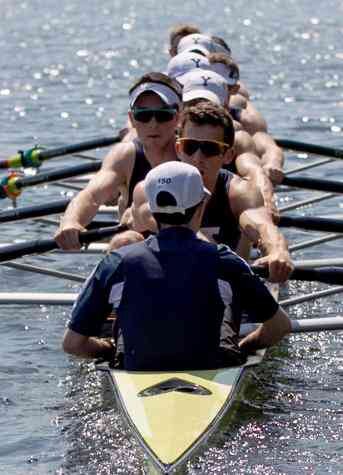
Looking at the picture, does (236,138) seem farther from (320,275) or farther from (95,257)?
(320,275)

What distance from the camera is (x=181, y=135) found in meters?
8.60

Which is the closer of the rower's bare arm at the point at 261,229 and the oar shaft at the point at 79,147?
the rower's bare arm at the point at 261,229

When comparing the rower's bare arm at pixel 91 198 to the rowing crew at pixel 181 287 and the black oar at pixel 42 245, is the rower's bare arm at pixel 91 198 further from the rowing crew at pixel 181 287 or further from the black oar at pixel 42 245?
the rowing crew at pixel 181 287

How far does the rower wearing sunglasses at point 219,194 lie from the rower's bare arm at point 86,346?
3.21 ft

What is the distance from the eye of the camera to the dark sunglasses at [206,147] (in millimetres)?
8438

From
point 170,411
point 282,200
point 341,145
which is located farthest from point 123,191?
point 341,145

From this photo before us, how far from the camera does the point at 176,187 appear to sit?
7.16 meters

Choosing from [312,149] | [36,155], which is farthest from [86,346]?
[36,155]

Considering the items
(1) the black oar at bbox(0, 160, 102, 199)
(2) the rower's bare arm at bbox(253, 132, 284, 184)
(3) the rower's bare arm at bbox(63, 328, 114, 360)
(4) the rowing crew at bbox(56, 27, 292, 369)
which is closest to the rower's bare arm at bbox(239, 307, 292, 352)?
(4) the rowing crew at bbox(56, 27, 292, 369)

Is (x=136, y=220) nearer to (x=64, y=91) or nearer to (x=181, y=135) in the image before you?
(x=181, y=135)

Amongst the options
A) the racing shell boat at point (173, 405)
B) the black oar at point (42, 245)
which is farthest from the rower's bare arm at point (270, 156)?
the racing shell boat at point (173, 405)

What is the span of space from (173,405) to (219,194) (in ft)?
6.83

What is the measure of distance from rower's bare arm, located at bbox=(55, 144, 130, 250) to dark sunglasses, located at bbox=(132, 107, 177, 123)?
47 cm

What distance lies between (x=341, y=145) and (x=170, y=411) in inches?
476
